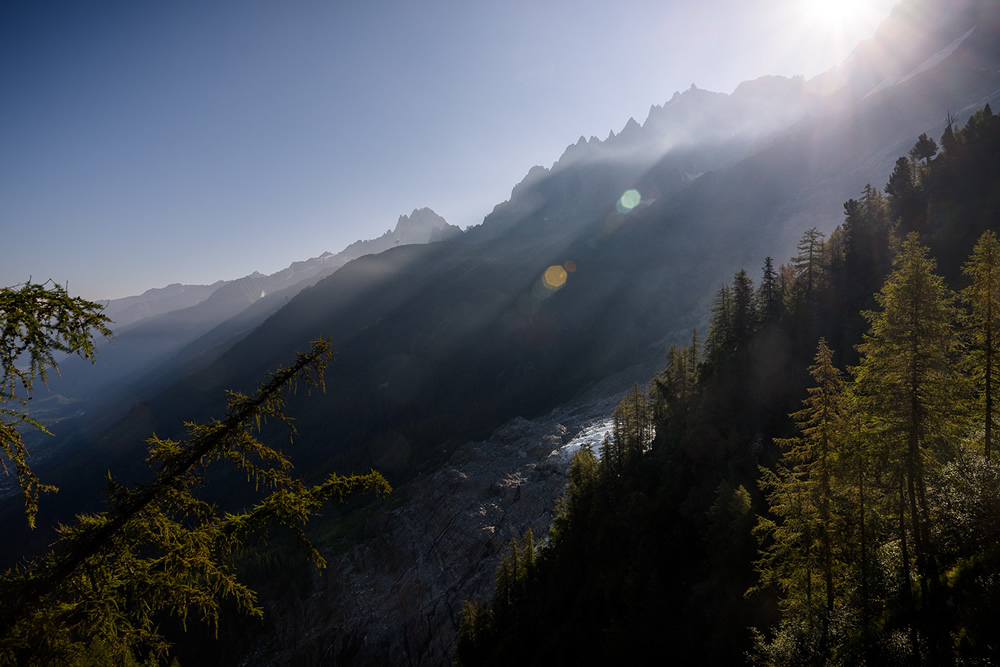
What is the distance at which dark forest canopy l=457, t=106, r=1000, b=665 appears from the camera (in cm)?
1591

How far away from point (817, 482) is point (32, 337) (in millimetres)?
Answer: 24713

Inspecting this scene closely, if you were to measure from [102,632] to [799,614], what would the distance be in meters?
25.1

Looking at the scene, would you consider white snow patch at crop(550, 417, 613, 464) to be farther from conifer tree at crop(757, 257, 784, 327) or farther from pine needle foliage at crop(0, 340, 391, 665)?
pine needle foliage at crop(0, 340, 391, 665)

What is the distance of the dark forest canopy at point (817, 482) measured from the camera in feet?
52.2

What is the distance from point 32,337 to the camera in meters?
6.02

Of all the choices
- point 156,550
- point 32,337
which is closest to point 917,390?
point 156,550

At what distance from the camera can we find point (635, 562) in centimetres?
3189

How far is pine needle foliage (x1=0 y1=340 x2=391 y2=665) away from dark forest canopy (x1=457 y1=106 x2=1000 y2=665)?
1860 centimetres

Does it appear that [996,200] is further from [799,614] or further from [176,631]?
[176,631]

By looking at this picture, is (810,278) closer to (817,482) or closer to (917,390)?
(917,390)

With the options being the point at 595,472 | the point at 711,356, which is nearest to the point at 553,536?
the point at 595,472

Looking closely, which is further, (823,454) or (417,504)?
(417,504)

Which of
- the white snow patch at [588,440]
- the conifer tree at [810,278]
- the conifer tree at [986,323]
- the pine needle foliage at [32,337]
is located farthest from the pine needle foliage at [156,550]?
the white snow patch at [588,440]

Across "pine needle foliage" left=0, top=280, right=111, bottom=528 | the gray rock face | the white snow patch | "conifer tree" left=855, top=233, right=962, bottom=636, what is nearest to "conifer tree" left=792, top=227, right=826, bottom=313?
"conifer tree" left=855, top=233, right=962, bottom=636
